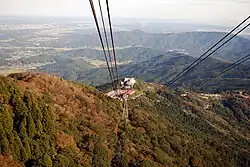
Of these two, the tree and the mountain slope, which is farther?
the tree

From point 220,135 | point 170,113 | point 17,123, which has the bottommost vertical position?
point 220,135

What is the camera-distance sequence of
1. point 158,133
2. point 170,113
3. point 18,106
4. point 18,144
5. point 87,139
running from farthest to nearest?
point 170,113
point 158,133
point 87,139
point 18,106
point 18,144

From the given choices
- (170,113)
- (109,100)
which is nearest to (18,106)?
(109,100)

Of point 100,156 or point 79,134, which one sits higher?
point 79,134

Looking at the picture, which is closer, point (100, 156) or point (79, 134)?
point (100, 156)

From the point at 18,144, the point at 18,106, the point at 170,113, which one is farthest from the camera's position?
the point at 170,113

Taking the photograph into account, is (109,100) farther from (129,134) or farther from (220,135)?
(220,135)

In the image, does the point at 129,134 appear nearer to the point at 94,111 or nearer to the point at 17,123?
the point at 94,111

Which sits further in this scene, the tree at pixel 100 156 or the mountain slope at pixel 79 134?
the tree at pixel 100 156

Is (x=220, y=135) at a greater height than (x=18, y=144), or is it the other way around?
(x=18, y=144)

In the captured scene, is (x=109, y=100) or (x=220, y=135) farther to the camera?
(x=220, y=135)
